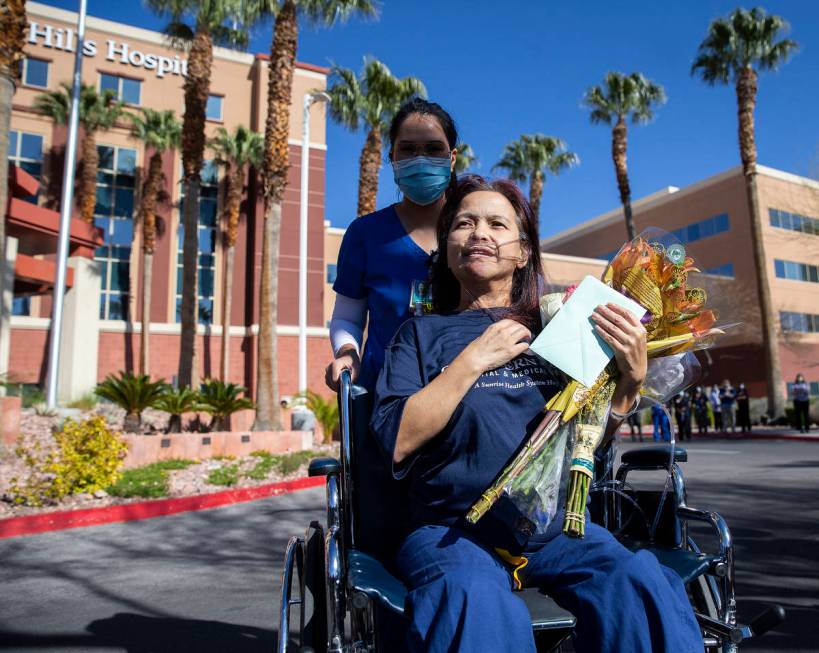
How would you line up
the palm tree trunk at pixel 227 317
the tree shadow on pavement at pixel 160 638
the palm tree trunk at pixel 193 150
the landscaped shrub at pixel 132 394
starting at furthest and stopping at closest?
1. the palm tree trunk at pixel 227 317
2. the palm tree trunk at pixel 193 150
3. the landscaped shrub at pixel 132 394
4. the tree shadow on pavement at pixel 160 638

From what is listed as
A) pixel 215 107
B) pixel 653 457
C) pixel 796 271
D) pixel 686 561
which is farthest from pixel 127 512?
pixel 796 271

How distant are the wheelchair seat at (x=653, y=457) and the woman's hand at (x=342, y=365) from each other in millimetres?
1055

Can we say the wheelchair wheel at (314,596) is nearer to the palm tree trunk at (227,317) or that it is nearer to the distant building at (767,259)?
the palm tree trunk at (227,317)

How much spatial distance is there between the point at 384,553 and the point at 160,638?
185 cm

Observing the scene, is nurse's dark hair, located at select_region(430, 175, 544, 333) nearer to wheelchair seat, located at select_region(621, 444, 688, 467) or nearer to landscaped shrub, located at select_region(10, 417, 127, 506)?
wheelchair seat, located at select_region(621, 444, 688, 467)

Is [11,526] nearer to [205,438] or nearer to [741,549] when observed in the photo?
[205,438]

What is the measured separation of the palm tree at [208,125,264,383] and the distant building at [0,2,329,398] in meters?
1.07

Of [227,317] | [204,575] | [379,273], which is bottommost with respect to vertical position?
[204,575]

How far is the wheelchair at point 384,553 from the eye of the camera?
1605mm

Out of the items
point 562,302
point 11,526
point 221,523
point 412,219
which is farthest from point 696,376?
point 11,526

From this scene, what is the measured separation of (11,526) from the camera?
6496 millimetres

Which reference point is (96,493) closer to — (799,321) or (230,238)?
(230,238)

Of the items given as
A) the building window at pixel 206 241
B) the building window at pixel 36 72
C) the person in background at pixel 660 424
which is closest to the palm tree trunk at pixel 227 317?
the building window at pixel 206 241

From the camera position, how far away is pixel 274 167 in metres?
15.6
